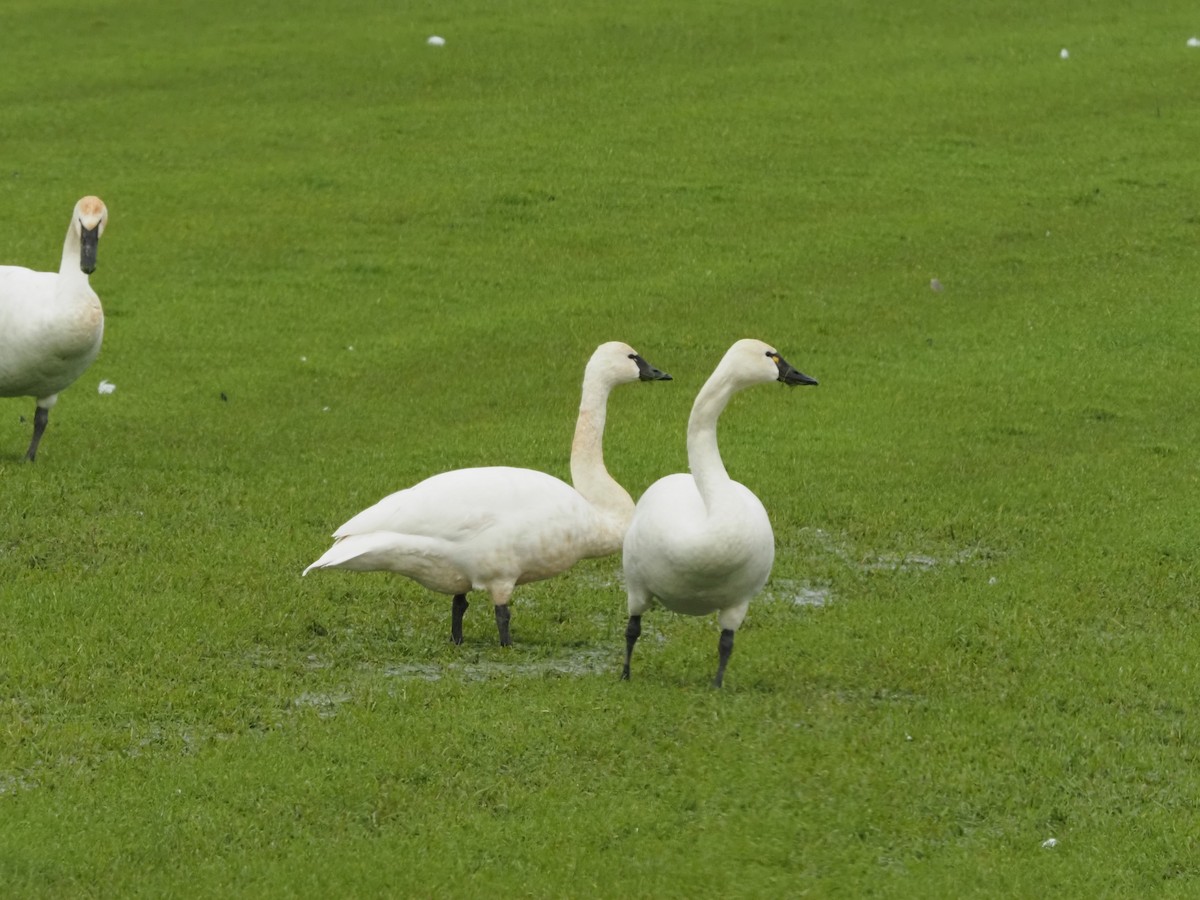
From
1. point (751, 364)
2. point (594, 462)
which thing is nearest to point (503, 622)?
point (594, 462)

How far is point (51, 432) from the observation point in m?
14.9

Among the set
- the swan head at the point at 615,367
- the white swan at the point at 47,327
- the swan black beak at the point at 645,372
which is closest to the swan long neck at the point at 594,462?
the swan head at the point at 615,367

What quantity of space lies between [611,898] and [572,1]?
24303mm

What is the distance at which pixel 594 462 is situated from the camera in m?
10.2

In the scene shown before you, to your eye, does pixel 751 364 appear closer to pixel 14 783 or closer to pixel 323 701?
pixel 323 701

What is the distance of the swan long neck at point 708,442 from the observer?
862 cm

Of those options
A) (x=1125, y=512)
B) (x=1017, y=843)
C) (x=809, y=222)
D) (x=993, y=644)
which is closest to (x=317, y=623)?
(x=993, y=644)

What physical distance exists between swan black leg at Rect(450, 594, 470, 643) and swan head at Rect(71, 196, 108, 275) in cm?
515

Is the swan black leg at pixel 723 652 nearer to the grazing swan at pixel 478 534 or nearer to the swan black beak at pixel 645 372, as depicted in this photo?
the grazing swan at pixel 478 534

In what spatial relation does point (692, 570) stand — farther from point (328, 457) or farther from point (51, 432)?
point (51, 432)

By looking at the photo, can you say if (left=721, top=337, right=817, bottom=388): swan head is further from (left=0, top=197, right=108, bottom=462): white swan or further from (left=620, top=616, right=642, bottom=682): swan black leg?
(left=0, top=197, right=108, bottom=462): white swan

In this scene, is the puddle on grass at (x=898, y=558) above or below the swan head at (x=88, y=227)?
below

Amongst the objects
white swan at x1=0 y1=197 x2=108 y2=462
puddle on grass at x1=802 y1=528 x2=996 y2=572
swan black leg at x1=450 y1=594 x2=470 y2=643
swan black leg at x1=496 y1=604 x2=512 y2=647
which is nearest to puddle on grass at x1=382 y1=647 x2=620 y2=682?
swan black leg at x1=496 y1=604 x2=512 y2=647

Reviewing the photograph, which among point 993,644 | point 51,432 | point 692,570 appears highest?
point 692,570
